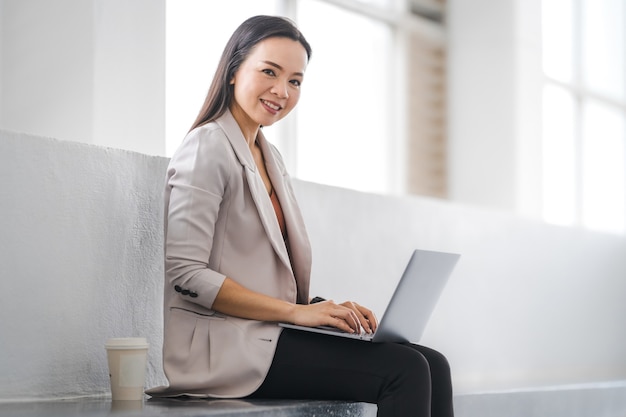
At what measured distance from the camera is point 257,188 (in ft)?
7.05

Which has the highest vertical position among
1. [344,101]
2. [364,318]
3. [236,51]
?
[344,101]

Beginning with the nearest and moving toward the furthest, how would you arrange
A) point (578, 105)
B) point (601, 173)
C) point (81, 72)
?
point (81, 72) < point (578, 105) < point (601, 173)

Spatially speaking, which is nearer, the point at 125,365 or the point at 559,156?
the point at 125,365

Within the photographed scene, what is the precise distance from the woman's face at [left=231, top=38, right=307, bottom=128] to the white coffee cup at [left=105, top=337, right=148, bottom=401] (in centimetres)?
61

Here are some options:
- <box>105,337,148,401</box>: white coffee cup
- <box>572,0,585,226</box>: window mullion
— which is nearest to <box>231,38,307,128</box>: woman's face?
<box>105,337,148,401</box>: white coffee cup

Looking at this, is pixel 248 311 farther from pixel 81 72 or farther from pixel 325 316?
pixel 81 72

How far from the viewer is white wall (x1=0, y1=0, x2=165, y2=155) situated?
290 centimetres

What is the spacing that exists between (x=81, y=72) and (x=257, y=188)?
104cm

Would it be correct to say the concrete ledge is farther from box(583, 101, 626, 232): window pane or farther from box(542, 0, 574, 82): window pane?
box(583, 101, 626, 232): window pane

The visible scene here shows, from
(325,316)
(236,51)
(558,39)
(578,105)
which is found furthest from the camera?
(578,105)

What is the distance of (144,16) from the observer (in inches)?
120

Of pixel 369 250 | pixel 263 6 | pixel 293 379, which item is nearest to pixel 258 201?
pixel 293 379

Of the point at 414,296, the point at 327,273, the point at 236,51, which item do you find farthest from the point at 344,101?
the point at 414,296

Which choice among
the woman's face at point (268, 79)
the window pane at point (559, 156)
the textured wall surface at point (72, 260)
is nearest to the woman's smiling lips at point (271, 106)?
the woman's face at point (268, 79)
